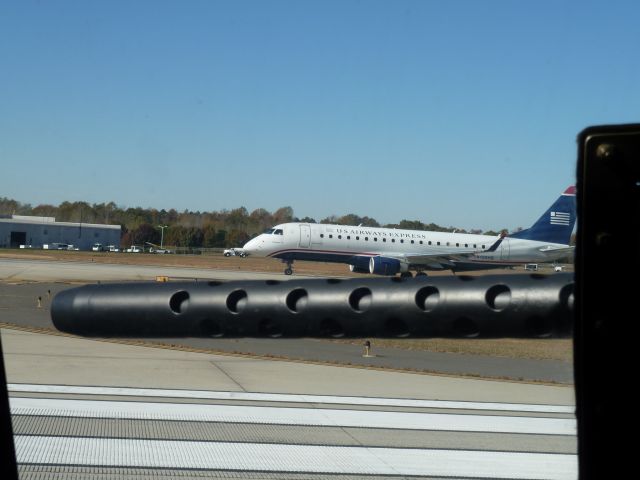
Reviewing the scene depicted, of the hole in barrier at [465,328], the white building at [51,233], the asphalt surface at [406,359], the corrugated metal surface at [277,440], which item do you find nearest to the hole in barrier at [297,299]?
the hole in barrier at [465,328]

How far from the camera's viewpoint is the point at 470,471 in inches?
259

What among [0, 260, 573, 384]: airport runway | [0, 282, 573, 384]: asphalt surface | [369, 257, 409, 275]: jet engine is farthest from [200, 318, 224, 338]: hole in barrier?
[369, 257, 409, 275]: jet engine

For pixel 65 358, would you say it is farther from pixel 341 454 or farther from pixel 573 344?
pixel 573 344

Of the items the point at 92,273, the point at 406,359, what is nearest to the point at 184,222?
the point at 92,273

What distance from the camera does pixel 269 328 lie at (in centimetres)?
173

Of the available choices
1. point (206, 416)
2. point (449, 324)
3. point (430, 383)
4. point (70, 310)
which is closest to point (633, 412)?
point (449, 324)

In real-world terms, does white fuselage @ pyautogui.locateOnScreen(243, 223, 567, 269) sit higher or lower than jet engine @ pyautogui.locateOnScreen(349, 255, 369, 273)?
higher

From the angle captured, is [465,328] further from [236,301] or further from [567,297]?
[236,301]

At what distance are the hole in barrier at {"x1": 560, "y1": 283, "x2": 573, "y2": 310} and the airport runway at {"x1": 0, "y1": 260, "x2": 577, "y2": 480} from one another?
2.73 m

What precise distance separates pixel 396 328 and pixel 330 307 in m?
0.14

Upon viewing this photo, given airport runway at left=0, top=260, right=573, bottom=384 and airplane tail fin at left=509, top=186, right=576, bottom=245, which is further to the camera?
airplane tail fin at left=509, top=186, right=576, bottom=245

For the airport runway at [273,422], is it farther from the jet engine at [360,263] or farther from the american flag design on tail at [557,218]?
the jet engine at [360,263]

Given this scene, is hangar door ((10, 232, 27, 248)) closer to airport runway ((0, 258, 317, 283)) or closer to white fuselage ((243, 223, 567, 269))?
airport runway ((0, 258, 317, 283))

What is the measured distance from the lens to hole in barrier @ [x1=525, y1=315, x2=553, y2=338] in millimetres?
1545
